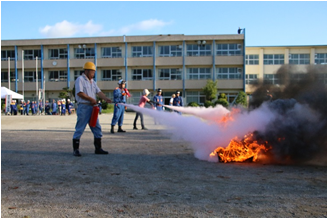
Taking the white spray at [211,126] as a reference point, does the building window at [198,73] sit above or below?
above

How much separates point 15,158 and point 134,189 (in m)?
3.85

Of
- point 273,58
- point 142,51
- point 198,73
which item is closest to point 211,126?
point 198,73

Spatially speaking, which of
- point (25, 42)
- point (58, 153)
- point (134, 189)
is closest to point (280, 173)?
point (134, 189)

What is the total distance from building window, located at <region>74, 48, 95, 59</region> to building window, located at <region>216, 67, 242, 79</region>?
20.8 m

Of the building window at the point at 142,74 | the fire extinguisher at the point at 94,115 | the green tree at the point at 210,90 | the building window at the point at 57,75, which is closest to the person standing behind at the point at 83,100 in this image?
the fire extinguisher at the point at 94,115

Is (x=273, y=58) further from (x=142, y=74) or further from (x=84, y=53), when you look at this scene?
(x=84, y=53)

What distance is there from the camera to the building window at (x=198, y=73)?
53.1m

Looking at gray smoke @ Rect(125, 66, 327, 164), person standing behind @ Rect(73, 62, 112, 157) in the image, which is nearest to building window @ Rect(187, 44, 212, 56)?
gray smoke @ Rect(125, 66, 327, 164)

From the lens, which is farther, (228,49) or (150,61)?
(150,61)

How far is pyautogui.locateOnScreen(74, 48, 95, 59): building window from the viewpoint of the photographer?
54562 millimetres

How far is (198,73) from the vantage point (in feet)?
175

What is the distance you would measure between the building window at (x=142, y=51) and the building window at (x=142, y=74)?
244cm

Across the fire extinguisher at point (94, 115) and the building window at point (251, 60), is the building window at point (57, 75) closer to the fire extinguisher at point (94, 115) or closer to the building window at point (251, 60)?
the building window at point (251, 60)

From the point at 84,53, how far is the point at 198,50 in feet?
61.6
